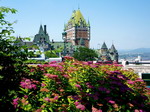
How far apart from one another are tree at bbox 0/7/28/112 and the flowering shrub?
11.4 inches

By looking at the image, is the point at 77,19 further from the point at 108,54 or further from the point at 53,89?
the point at 53,89

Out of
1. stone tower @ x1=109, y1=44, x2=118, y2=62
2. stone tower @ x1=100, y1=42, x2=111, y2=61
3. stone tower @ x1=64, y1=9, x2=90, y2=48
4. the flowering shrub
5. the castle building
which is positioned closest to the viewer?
the flowering shrub

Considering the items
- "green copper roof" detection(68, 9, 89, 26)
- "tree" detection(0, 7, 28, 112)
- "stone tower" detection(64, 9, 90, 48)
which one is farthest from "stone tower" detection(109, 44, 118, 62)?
"tree" detection(0, 7, 28, 112)

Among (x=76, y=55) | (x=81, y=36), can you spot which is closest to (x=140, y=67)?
(x=76, y=55)

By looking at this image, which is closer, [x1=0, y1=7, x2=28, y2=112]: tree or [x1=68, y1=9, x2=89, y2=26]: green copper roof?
[x1=0, y1=7, x2=28, y2=112]: tree

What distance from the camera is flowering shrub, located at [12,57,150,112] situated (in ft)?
17.4

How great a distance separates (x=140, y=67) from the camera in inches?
1105

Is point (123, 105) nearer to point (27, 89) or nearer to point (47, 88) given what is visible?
point (47, 88)

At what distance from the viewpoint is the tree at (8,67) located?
557 centimetres

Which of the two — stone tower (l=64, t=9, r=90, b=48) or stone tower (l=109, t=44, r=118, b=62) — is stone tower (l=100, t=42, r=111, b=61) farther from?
stone tower (l=64, t=9, r=90, b=48)

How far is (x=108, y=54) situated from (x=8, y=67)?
404 ft

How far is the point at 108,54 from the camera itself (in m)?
127

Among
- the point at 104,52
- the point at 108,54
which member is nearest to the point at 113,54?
the point at 108,54

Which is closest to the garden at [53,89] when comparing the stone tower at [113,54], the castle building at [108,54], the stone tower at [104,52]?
the castle building at [108,54]
